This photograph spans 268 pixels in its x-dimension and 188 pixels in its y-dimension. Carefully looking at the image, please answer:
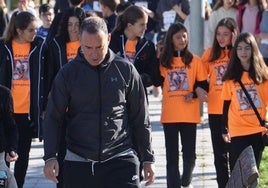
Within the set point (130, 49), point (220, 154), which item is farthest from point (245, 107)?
Result: point (130, 49)

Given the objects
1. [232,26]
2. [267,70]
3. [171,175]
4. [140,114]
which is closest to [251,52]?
[267,70]

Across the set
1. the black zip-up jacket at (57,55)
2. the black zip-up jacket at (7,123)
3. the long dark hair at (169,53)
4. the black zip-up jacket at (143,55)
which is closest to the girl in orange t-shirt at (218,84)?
the long dark hair at (169,53)

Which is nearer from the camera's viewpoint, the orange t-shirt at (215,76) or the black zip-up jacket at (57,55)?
the black zip-up jacket at (57,55)

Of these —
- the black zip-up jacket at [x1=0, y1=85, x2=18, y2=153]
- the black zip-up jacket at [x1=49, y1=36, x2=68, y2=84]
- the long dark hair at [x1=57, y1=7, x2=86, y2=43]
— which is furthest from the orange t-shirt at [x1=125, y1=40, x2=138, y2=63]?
the black zip-up jacket at [x1=0, y1=85, x2=18, y2=153]

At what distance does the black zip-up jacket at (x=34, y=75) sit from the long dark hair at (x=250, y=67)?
6.38ft

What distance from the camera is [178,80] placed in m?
10.6

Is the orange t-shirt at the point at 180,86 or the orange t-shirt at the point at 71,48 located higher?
the orange t-shirt at the point at 71,48

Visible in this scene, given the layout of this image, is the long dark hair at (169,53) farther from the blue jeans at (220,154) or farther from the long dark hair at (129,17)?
the blue jeans at (220,154)

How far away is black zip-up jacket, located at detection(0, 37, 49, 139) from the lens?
33.7 feet

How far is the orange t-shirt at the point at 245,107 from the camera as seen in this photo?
947cm

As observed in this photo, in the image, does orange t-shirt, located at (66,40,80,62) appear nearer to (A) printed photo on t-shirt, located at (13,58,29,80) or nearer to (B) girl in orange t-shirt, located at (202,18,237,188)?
(A) printed photo on t-shirt, located at (13,58,29,80)

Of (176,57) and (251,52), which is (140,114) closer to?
(251,52)

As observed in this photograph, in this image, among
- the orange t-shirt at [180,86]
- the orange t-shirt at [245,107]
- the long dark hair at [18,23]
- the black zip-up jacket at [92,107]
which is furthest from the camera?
the orange t-shirt at [180,86]

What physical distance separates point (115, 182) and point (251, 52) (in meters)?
2.80
